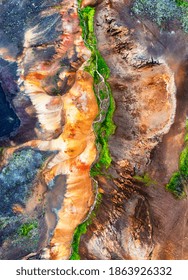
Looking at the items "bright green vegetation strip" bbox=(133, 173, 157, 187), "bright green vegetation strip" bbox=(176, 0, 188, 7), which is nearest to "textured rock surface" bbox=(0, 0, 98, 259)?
"bright green vegetation strip" bbox=(133, 173, 157, 187)

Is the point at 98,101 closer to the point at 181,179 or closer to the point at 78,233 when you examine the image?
the point at 181,179

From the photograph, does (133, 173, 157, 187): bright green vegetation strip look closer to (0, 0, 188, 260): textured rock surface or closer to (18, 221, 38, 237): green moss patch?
(0, 0, 188, 260): textured rock surface

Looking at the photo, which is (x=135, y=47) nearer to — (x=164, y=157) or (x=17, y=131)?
(x=164, y=157)

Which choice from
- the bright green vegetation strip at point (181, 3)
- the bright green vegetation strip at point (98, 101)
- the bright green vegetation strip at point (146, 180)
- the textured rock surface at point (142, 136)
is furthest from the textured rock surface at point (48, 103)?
the bright green vegetation strip at point (181, 3)

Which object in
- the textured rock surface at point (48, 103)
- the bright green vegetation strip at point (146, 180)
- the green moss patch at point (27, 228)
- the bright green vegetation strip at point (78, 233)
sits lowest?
the bright green vegetation strip at point (78, 233)

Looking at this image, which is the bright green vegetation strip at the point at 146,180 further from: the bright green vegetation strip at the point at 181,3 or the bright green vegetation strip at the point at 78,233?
the bright green vegetation strip at the point at 181,3

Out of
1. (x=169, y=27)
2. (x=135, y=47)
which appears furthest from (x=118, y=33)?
(x=169, y=27)
